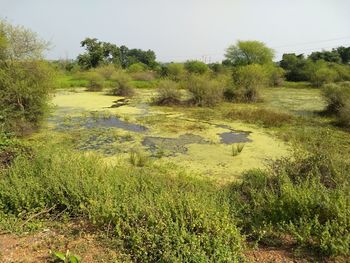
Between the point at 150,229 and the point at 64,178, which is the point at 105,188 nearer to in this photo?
the point at 64,178

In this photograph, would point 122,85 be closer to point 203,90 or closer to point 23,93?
point 203,90

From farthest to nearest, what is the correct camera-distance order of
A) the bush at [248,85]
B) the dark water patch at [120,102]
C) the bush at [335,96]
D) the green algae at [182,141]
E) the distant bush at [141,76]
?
the distant bush at [141,76] < the bush at [248,85] < the dark water patch at [120,102] < the bush at [335,96] < the green algae at [182,141]

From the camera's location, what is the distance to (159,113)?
50.9 ft

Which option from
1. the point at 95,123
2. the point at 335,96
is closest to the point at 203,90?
the point at 335,96

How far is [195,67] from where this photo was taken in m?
32.9

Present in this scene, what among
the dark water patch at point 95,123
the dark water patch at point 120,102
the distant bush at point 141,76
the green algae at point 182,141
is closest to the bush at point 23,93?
the dark water patch at point 95,123

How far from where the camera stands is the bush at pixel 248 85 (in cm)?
1934

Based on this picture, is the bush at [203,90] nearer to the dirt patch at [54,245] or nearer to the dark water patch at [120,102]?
the dark water patch at [120,102]

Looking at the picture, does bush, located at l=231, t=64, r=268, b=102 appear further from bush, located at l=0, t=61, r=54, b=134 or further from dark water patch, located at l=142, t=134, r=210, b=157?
bush, located at l=0, t=61, r=54, b=134

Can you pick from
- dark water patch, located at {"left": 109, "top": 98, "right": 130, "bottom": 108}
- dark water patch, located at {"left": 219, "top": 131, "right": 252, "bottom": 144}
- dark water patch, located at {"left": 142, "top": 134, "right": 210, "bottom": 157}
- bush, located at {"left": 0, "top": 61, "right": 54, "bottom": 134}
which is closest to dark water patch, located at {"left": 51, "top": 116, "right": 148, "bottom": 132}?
bush, located at {"left": 0, "top": 61, "right": 54, "bottom": 134}

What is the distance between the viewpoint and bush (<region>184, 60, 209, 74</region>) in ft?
107

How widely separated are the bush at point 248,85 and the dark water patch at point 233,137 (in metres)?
8.48

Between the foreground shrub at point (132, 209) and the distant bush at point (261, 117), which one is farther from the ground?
the foreground shrub at point (132, 209)

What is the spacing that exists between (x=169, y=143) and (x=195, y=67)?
78.9 feet
